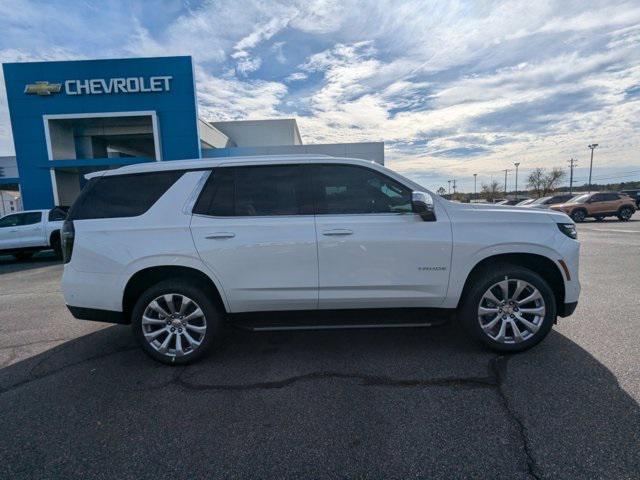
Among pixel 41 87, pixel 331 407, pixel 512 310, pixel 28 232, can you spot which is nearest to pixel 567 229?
pixel 512 310

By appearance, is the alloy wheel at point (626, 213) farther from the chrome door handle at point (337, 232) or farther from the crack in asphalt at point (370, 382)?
the chrome door handle at point (337, 232)

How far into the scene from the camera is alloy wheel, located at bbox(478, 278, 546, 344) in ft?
10.9

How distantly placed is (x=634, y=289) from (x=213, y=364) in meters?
6.45

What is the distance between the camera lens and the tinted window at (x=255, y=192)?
3.36 m

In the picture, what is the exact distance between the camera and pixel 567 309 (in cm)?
341

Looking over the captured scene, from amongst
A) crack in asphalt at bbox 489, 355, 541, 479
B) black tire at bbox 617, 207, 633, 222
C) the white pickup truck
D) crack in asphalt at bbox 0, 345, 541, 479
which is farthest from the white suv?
black tire at bbox 617, 207, 633, 222

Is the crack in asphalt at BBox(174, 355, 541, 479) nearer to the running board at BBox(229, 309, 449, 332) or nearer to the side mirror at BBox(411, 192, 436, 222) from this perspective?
the running board at BBox(229, 309, 449, 332)

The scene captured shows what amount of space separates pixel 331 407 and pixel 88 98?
68.1ft

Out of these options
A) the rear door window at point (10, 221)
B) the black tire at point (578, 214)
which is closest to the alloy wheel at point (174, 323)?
the rear door window at point (10, 221)

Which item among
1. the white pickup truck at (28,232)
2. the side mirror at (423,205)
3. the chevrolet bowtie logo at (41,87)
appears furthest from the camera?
the chevrolet bowtie logo at (41,87)

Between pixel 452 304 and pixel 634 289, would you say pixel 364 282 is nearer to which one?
pixel 452 304

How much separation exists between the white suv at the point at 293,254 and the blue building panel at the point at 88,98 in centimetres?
1594

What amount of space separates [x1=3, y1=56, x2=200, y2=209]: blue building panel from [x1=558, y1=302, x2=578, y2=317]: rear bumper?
58.3 feet

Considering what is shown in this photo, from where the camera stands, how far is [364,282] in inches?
130
